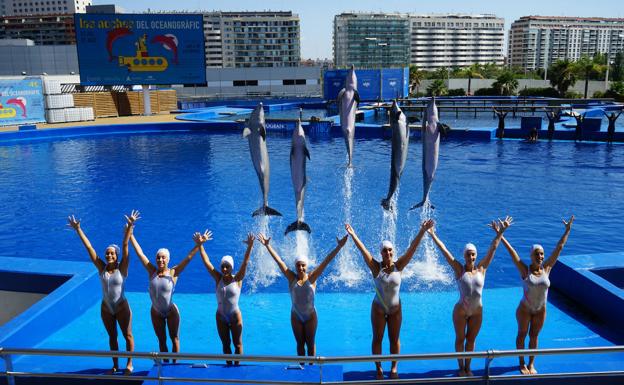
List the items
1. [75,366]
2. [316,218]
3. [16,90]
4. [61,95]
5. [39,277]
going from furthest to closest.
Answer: [61,95], [16,90], [316,218], [39,277], [75,366]

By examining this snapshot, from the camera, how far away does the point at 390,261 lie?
5.71 m

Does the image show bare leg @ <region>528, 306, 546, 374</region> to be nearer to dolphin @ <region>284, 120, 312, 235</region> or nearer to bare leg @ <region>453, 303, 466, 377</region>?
bare leg @ <region>453, 303, 466, 377</region>

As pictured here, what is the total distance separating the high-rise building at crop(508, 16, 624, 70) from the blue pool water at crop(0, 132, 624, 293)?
171727 millimetres

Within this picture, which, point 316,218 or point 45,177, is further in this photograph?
point 45,177

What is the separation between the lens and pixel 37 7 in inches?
7283

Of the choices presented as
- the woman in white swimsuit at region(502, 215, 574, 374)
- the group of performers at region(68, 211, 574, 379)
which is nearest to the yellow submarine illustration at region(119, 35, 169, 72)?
the group of performers at region(68, 211, 574, 379)

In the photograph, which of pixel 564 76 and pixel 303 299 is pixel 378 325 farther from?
pixel 564 76

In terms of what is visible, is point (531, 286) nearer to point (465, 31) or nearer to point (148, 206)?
point (148, 206)

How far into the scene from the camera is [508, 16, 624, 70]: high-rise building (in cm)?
18012

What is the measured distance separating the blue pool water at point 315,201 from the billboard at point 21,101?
8188 millimetres

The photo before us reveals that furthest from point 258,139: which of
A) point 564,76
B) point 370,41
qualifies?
point 370,41

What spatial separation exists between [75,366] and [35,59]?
85.5 metres

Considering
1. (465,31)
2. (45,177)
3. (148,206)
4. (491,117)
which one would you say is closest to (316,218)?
(148,206)

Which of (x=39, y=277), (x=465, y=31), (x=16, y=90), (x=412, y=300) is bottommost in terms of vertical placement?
(x=412, y=300)
